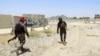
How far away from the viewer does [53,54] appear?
1345 centimetres

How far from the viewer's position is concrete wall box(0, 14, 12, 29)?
27709 mm

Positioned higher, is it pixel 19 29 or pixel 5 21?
pixel 19 29

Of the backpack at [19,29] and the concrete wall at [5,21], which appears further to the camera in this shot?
the concrete wall at [5,21]

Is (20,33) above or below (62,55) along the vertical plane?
above

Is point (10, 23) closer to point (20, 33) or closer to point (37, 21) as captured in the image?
point (37, 21)

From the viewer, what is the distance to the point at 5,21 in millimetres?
28500

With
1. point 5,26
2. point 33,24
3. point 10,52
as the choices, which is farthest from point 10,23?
point 10,52

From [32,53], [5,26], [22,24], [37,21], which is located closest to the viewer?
[22,24]

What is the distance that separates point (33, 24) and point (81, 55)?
25.9 meters

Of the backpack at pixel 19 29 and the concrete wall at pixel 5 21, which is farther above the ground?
the backpack at pixel 19 29

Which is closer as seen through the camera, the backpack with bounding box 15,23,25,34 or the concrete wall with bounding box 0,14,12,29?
the backpack with bounding box 15,23,25,34

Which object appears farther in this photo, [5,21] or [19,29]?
[5,21]

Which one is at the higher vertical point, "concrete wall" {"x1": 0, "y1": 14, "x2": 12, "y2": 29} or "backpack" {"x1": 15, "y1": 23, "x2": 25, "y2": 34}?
"backpack" {"x1": 15, "y1": 23, "x2": 25, "y2": 34}

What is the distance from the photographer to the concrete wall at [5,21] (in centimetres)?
2771
